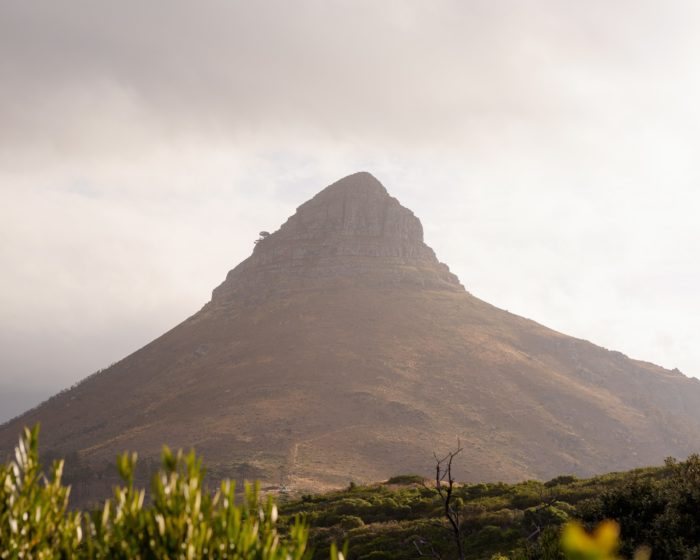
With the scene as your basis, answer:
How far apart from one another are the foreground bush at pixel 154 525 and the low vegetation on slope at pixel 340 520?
0.01 metres

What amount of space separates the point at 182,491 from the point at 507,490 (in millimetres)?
44363

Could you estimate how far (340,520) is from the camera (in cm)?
4434

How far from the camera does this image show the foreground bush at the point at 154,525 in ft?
24.9

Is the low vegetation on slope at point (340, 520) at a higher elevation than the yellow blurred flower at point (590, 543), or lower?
lower

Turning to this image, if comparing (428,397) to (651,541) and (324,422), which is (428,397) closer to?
(324,422)

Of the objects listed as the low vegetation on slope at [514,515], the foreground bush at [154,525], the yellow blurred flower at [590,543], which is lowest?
the low vegetation on slope at [514,515]

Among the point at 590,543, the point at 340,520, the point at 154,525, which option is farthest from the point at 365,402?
the point at 590,543

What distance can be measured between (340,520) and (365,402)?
10035 cm

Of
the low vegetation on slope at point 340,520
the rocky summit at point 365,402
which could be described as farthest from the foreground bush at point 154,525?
the rocky summit at point 365,402

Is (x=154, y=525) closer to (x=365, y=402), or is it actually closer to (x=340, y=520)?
(x=340, y=520)

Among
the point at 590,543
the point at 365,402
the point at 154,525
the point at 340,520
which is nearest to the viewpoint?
the point at 590,543

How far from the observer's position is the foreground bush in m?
7.60

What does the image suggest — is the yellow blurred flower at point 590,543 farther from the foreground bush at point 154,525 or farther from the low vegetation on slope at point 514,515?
the low vegetation on slope at point 514,515

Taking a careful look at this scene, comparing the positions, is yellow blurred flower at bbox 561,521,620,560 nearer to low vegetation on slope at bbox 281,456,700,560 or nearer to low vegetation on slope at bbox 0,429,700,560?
low vegetation on slope at bbox 0,429,700,560
